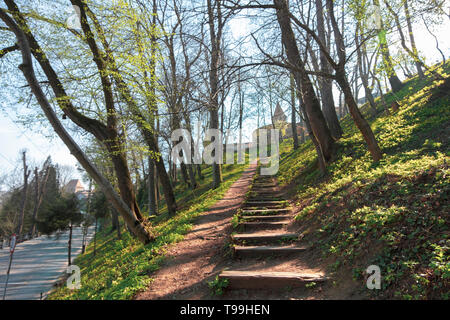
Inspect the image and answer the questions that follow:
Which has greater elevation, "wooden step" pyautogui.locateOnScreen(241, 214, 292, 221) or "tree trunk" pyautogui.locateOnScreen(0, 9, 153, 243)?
"tree trunk" pyautogui.locateOnScreen(0, 9, 153, 243)

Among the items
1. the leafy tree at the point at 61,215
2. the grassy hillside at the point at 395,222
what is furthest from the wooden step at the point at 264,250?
the leafy tree at the point at 61,215

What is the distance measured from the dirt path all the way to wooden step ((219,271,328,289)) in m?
0.43

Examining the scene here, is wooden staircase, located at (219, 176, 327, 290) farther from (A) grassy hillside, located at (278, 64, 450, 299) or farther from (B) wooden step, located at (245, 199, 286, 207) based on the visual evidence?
(A) grassy hillside, located at (278, 64, 450, 299)

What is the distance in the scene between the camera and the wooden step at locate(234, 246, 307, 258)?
14.2 ft

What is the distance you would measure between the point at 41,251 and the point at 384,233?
1105 inches

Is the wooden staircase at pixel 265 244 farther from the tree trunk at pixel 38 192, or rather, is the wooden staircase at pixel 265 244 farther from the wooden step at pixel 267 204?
the tree trunk at pixel 38 192

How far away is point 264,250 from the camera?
4.39 m

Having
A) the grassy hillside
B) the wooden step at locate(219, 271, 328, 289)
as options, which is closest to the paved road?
the wooden step at locate(219, 271, 328, 289)

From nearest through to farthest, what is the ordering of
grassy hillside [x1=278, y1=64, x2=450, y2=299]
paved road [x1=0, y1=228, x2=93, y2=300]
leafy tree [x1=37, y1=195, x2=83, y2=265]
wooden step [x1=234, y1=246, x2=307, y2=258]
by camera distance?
grassy hillside [x1=278, y1=64, x2=450, y2=299]
wooden step [x1=234, y1=246, x2=307, y2=258]
paved road [x1=0, y1=228, x2=93, y2=300]
leafy tree [x1=37, y1=195, x2=83, y2=265]

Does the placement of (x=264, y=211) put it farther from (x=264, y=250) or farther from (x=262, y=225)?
(x=264, y=250)

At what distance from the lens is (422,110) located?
8664 mm

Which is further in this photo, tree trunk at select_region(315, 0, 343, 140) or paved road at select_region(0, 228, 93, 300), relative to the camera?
paved road at select_region(0, 228, 93, 300)
